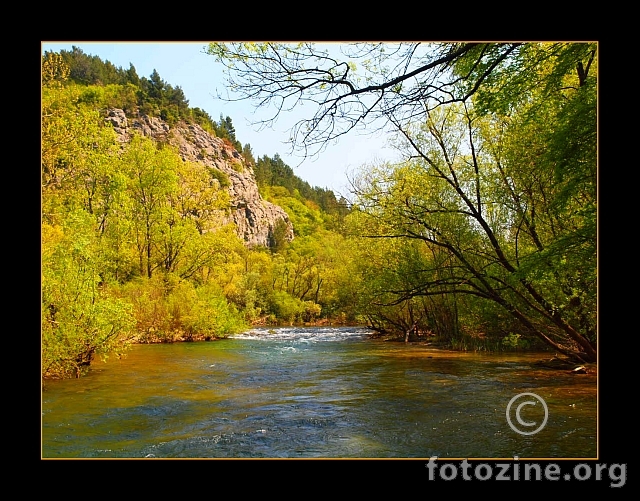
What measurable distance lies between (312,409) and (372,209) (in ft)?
11.2

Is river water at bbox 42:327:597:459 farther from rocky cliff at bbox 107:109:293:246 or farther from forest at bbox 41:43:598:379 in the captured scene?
rocky cliff at bbox 107:109:293:246

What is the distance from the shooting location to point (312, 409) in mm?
4750

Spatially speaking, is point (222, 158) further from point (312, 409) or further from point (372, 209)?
point (312, 409)

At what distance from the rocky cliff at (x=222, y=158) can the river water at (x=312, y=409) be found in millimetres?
2553

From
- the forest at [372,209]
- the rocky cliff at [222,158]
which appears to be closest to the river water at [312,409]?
the forest at [372,209]

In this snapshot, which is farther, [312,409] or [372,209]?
[372,209]

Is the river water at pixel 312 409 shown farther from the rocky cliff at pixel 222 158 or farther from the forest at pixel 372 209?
the rocky cliff at pixel 222 158

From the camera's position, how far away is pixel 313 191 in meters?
6.62

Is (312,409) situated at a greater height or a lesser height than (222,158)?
lesser

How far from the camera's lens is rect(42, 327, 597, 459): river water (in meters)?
3.66

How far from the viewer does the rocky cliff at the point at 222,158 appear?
21.6ft

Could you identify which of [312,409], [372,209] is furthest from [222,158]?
[312,409]
